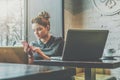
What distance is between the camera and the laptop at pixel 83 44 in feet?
6.88

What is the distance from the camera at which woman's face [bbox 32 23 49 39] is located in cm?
306

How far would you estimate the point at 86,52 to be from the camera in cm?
214

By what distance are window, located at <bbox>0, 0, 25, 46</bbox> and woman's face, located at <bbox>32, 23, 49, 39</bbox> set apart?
1.54m

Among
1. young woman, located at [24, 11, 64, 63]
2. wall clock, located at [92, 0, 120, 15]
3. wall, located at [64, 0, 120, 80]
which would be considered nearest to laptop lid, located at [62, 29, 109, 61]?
young woman, located at [24, 11, 64, 63]

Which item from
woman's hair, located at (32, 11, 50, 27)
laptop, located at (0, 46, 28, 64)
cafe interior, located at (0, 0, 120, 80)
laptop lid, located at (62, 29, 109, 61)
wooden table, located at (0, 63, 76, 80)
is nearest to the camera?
wooden table, located at (0, 63, 76, 80)

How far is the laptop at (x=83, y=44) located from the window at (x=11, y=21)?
257cm

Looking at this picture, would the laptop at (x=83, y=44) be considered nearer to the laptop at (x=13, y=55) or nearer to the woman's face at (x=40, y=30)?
the laptop at (x=13, y=55)

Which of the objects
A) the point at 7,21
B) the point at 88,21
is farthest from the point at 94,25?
the point at 7,21

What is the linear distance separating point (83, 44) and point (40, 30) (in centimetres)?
109

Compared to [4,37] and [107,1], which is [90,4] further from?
[4,37]

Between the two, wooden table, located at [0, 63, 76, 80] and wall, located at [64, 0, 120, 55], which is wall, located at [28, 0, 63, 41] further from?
wooden table, located at [0, 63, 76, 80]

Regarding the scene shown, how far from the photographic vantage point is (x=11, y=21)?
181 inches

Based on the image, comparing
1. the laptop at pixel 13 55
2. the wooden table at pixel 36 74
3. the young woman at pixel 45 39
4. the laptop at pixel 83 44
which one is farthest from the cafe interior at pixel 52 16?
the wooden table at pixel 36 74


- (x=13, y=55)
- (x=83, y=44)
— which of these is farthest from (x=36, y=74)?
(x=83, y=44)
